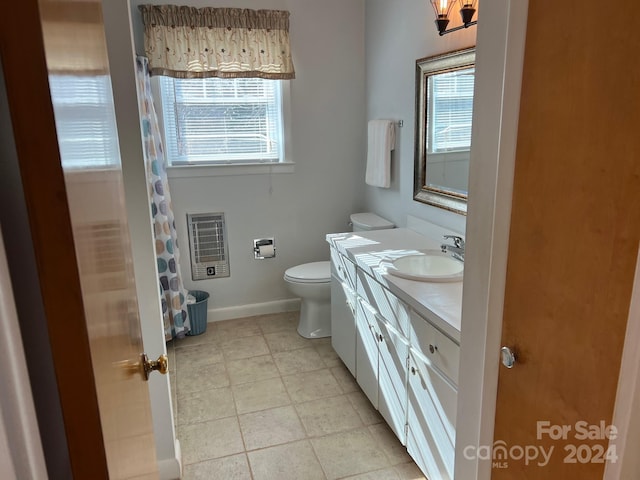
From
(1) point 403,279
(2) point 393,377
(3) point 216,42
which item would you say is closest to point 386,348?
(2) point 393,377

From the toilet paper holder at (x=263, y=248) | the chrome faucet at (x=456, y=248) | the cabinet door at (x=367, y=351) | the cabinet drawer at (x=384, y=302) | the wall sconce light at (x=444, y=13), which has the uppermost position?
the wall sconce light at (x=444, y=13)

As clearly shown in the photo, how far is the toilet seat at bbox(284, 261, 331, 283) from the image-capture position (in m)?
3.15

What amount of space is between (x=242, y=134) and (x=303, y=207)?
72 cm

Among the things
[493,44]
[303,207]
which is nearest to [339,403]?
[303,207]

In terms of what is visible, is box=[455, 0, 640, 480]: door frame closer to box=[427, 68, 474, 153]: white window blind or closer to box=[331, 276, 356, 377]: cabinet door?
box=[427, 68, 474, 153]: white window blind

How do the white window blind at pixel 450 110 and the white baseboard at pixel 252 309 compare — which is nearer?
the white window blind at pixel 450 110

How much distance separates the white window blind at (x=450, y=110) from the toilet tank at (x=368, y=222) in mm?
714

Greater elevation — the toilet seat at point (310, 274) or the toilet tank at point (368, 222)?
the toilet tank at point (368, 222)

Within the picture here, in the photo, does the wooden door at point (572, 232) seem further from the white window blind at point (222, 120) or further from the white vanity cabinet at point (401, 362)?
the white window blind at point (222, 120)

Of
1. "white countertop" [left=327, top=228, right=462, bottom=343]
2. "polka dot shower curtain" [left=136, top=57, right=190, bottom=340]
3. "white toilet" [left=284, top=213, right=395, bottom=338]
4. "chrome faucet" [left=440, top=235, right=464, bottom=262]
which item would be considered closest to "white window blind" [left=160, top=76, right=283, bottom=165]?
"polka dot shower curtain" [left=136, top=57, right=190, bottom=340]

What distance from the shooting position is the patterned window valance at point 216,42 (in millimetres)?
3055

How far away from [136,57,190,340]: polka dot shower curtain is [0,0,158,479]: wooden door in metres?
2.15

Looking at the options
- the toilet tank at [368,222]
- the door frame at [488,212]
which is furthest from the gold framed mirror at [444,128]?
the door frame at [488,212]

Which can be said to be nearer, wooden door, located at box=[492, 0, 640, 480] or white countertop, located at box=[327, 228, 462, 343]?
wooden door, located at box=[492, 0, 640, 480]
